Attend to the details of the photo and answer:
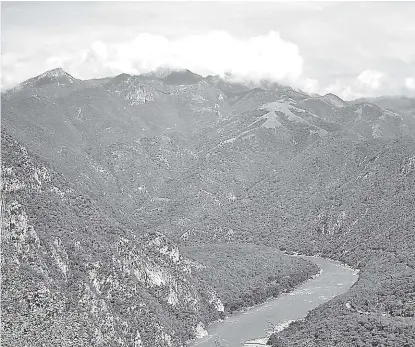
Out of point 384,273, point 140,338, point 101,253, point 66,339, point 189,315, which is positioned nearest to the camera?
point 66,339

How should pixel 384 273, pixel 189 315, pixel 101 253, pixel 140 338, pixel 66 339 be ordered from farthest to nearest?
1. pixel 384 273
2. pixel 189 315
3. pixel 101 253
4. pixel 140 338
5. pixel 66 339

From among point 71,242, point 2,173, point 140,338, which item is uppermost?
point 2,173

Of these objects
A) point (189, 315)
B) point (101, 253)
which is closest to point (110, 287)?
point (101, 253)

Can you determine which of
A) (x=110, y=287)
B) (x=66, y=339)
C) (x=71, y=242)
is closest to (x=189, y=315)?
(x=110, y=287)

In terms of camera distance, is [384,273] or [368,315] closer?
[368,315]

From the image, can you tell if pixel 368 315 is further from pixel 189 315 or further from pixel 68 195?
pixel 68 195

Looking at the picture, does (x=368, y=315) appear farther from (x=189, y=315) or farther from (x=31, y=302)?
(x=31, y=302)

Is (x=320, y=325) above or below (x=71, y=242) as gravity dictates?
below
